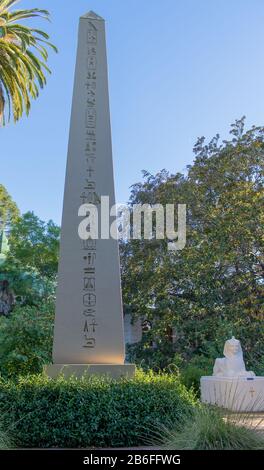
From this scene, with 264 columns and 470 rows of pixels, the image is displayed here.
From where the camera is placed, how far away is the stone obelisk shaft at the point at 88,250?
830 centimetres

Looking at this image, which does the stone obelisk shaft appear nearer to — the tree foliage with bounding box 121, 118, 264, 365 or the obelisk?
the obelisk

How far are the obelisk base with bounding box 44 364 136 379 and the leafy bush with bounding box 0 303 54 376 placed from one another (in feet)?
11.1

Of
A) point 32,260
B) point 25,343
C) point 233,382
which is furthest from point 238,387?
point 32,260

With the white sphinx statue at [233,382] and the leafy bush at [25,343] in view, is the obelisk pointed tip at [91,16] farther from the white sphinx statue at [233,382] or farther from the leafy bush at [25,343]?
the white sphinx statue at [233,382]

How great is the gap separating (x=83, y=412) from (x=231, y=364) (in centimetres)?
706

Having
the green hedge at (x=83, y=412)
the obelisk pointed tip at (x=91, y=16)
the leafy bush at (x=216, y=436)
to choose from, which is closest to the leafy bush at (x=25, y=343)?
the green hedge at (x=83, y=412)

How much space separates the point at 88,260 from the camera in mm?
8578

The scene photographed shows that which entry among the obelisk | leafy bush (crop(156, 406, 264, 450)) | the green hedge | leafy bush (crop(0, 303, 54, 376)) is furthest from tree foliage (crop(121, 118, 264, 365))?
leafy bush (crop(156, 406, 264, 450))

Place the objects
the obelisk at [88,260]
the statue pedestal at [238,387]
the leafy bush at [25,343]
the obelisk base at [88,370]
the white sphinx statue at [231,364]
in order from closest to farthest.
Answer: the obelisk base at [88,370]
the obelisk at [88,260]
the leafy bush at [25,343]
the statue pedestal at [238,387]
the white sphinx statue at [231,364]

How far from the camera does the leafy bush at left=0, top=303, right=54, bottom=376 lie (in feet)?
37.5

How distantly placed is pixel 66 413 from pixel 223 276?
13.2m

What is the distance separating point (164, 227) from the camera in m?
20.5

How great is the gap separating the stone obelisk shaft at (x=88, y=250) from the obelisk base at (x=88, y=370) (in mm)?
228
